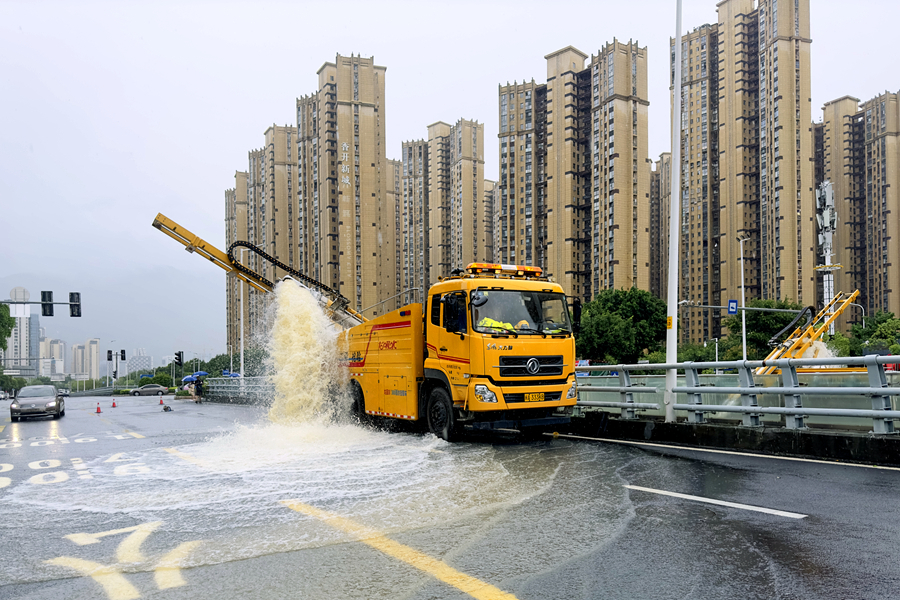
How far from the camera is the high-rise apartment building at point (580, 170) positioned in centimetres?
9188

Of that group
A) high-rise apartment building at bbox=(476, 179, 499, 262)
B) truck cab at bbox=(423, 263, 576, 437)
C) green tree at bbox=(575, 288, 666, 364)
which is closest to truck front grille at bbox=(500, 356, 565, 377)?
truck cab at bbox=(423, 263, 576, 437)

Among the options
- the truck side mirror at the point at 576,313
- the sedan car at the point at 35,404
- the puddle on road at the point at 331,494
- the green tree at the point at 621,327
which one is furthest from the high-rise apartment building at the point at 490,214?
the puddle on road at the point at 331,494

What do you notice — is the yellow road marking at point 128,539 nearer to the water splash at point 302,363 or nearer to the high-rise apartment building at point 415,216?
the water splash at point 302,363

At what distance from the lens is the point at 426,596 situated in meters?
3.87

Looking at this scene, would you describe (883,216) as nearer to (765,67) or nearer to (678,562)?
(765,67)

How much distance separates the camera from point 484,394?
11.1 meters

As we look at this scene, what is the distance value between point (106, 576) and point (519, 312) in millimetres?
8342

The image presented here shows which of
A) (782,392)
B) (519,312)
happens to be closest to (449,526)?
(782,392)

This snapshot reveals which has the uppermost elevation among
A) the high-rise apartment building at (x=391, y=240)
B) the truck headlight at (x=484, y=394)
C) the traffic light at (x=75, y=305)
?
the high-rise apartment building at (x=391, y=240)

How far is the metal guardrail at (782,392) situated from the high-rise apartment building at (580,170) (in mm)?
80833

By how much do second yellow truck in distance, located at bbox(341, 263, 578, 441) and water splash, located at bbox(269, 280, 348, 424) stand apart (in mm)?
3636

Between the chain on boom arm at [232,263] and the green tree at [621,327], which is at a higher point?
the chain on boom arm at [232,263]

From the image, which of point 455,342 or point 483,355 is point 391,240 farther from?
point 483,355

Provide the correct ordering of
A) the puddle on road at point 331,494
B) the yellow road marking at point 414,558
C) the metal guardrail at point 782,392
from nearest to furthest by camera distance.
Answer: the yellow road marking at point 414,558
the puddle on road at point 331,494
the metal guardrail at point 782,392
